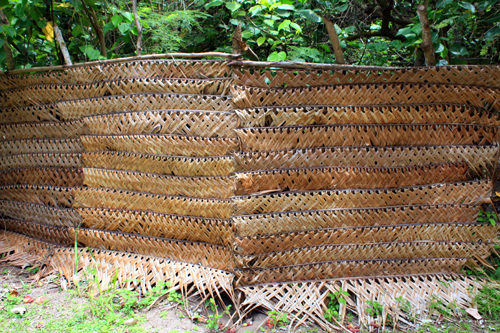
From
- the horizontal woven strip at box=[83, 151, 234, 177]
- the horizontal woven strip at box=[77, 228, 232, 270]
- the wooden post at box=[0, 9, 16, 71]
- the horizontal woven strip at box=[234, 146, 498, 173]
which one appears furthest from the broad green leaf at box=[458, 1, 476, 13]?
the wooden post at box=[0, 9, 16, 71]

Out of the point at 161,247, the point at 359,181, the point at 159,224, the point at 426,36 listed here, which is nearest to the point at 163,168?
the point at 159,224

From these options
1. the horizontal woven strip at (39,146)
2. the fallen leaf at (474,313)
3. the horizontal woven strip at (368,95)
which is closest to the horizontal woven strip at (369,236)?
the fallen leaf at (474,313)

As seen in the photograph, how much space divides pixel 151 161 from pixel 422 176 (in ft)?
7.25

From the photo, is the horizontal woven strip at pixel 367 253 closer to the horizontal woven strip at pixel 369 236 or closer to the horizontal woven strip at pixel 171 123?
the horizontal woven strip at pixel 369 236

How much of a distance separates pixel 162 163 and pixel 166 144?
0.55 ft

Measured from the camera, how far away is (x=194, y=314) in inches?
96.9

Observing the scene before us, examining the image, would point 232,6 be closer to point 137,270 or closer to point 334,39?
point 334,39

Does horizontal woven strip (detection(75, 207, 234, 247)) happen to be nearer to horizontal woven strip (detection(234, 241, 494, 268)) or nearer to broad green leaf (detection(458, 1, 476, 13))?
horizontal woven strip (detection(234, 241, 494, 268))

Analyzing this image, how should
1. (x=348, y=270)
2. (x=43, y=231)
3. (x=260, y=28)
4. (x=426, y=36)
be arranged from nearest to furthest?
(x=348, y=270)
(x=426, y=36)
(x=43, y=231)
(x=260, y=28)

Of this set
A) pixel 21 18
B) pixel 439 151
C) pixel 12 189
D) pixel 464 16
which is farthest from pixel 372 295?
pixel 21 18

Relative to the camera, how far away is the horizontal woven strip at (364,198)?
99.7 inches

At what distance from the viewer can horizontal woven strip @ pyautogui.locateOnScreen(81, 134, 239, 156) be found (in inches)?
101

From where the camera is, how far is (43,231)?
125 inches

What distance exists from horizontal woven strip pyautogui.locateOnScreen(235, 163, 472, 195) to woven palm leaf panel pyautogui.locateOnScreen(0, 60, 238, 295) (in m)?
0.21
